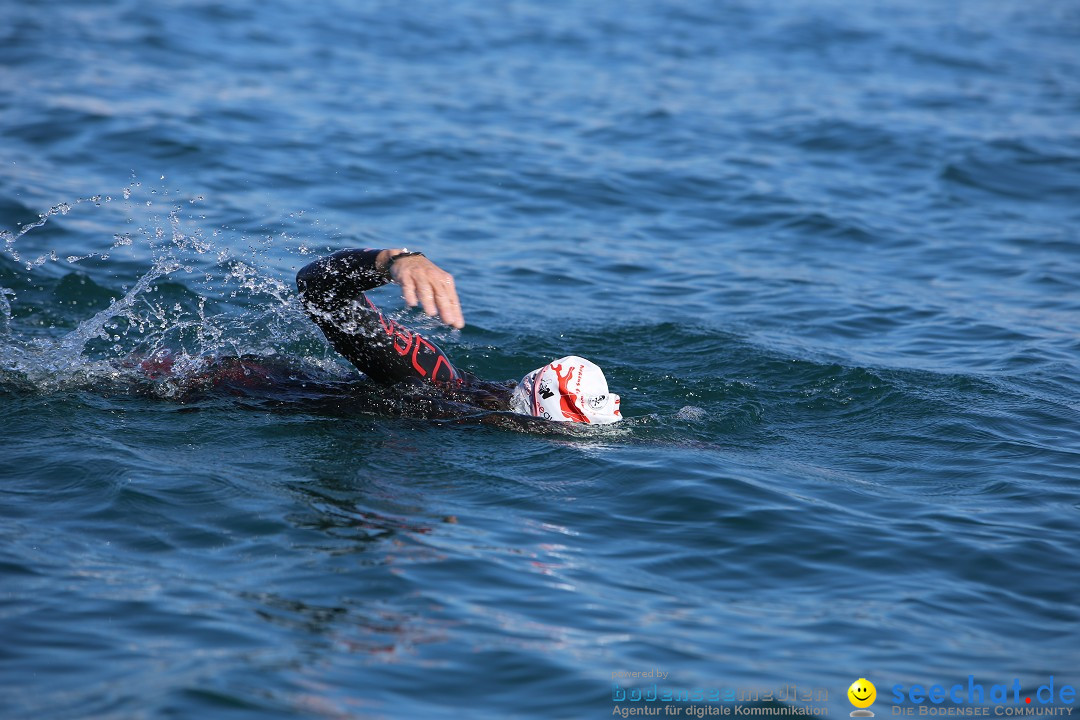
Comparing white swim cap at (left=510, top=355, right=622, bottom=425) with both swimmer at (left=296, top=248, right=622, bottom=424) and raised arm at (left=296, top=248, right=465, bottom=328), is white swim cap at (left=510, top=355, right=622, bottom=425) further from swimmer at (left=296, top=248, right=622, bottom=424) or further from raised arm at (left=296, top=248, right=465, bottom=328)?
raised arm at (left=296, top=248, right=465, bottom=328)

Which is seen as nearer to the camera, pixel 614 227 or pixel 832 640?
pixel 832 640

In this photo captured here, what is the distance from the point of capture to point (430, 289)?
668cm

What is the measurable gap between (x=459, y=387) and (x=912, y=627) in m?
3.55

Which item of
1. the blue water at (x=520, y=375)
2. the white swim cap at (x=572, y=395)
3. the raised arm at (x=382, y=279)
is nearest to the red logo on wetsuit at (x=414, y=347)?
the raised arm at (x=382, y=279)

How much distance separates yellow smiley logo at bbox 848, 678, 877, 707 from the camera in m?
5.00

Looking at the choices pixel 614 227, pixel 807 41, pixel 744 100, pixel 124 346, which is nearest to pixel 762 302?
pixel 614 227

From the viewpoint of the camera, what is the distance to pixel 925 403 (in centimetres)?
886

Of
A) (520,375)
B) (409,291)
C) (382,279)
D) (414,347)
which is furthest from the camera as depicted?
(520,375)

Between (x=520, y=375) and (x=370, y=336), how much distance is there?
243cm

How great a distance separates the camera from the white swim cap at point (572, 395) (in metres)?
7.77

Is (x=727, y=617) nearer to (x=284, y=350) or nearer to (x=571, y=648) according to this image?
(x=571, y=648)
